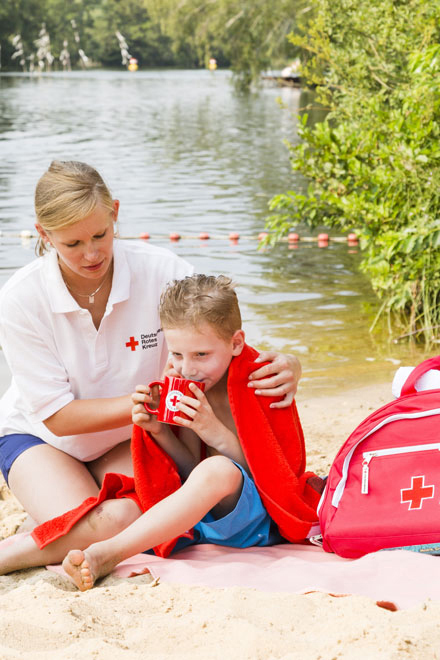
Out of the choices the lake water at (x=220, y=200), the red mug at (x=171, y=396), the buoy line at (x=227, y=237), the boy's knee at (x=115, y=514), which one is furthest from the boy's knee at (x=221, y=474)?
the buoy line at (x=227, y=237)

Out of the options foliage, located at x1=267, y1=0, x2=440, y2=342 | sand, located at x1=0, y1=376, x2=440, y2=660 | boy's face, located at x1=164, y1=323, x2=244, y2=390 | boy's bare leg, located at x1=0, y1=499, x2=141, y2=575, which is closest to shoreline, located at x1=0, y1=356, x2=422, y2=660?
sand, located at x1=0, y1=376, x2=440, y2=660

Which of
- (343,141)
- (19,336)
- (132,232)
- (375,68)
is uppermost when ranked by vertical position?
(375,68)

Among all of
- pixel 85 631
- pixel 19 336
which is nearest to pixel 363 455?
pixel 85 631

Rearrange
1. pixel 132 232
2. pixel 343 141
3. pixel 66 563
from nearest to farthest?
pixel 66 563, pixel 343 141, pixel 132 232

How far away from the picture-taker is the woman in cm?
333

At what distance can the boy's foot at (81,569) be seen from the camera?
2.88 m

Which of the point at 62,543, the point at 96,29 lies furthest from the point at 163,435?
the point at 96,29

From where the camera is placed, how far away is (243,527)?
127 inches

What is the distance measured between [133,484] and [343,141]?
457 centimetres

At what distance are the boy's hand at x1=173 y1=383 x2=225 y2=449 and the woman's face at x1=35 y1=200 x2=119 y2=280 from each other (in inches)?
28.5

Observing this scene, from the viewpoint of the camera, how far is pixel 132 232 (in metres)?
12.4

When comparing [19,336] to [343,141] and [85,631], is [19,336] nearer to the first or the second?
[85,631]

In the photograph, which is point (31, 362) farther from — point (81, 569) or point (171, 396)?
point (81, 569)

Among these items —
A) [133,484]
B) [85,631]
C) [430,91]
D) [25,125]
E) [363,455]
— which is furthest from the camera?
[25,125]
